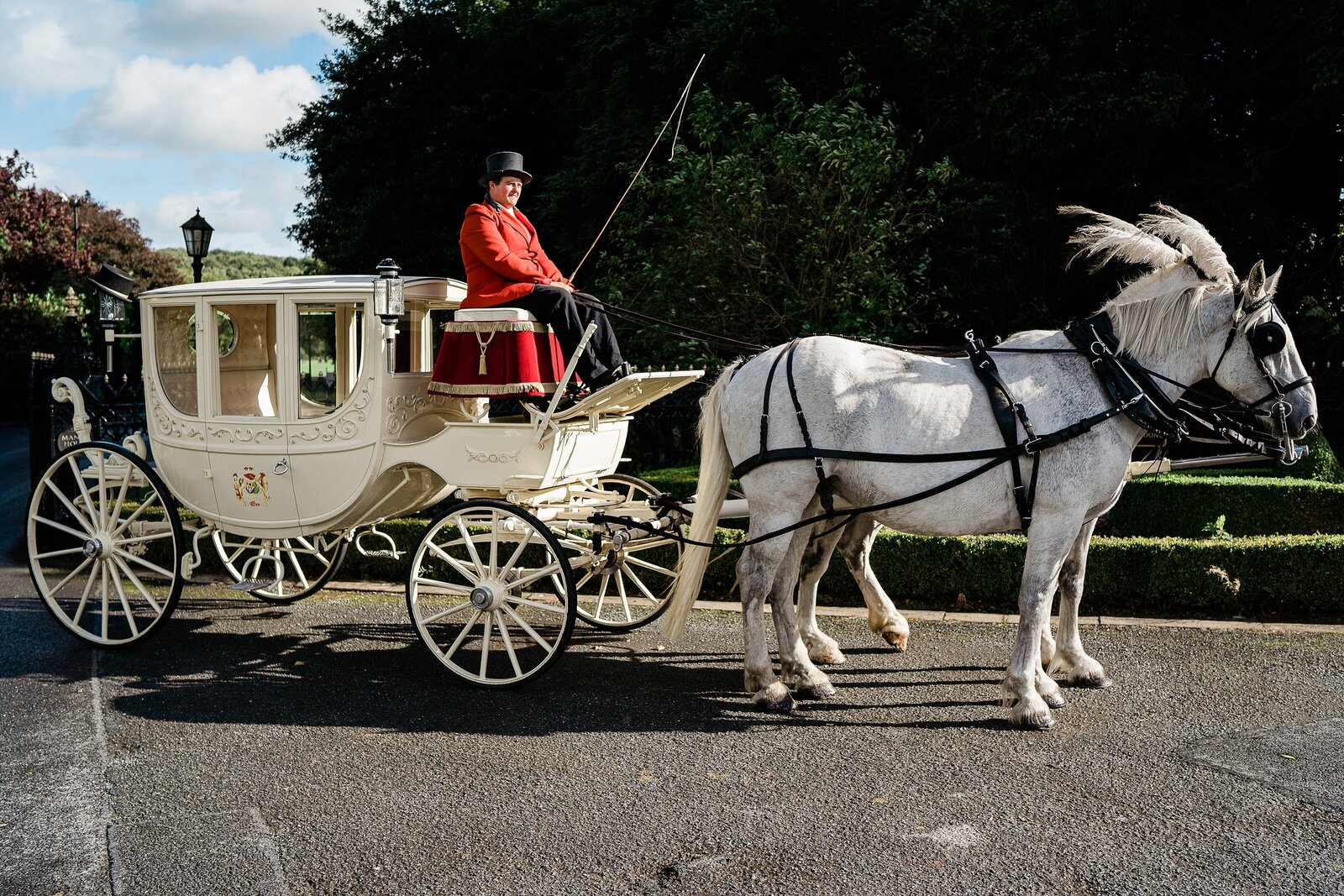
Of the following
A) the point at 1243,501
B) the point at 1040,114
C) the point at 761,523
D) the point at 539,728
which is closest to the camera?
the point at 539,728

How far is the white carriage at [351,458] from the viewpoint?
5.88 metres

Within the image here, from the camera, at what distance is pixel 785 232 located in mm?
12305

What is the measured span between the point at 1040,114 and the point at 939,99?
1378mm

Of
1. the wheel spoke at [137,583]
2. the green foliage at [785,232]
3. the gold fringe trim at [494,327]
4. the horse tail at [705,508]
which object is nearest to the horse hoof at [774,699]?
the horse tail at [705,508]

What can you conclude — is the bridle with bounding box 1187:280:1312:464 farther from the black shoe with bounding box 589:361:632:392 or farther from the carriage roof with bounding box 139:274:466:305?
the carriage roof with bounding box 139:274:466:305

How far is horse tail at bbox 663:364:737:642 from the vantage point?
573 cm

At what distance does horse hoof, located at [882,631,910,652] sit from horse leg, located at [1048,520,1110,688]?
2.97 feet

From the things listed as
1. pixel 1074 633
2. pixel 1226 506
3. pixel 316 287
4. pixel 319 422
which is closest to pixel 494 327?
pixel 316 287

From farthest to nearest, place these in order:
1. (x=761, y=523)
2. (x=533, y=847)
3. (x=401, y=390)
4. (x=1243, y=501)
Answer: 1. (x=1243, y=501)
2. (x=401, y=390)
3. (x=761, y=523)
4. (x=533, y=847)

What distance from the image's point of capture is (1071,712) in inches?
211

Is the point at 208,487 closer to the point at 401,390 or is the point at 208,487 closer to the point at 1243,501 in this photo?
the point at 401,390

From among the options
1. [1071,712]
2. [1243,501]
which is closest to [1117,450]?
[1071,712]

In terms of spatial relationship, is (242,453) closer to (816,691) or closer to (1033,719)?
(816,691)

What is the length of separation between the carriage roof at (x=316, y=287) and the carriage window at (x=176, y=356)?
0.22 m
